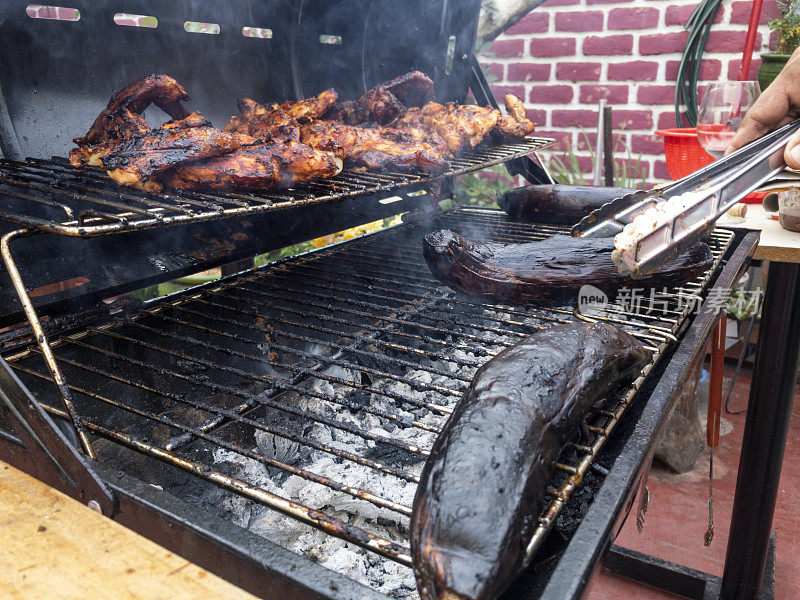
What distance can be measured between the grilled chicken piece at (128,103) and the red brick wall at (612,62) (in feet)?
14.0

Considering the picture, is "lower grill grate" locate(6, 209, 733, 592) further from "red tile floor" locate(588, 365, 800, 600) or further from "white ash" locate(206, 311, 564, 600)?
"red tile floor" locate(588, 365, 800, 600)

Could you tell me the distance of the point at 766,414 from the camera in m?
2.38

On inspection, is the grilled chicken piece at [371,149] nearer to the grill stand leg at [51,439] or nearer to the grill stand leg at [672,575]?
the grill stand leg at [51,439]

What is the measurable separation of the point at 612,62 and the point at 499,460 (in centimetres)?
510

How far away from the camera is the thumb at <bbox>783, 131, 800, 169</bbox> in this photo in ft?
5.55

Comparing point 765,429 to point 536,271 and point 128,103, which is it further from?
point 128,103

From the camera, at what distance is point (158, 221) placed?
129cm

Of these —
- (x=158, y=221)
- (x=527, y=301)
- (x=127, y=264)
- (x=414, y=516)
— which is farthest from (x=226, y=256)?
(x=414, y=516)

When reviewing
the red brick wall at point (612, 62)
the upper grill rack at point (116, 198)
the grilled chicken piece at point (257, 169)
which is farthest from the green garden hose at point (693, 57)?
the grilled chicken piece at point (257, 169)

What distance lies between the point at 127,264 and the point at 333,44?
163cm

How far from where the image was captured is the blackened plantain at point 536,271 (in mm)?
1938

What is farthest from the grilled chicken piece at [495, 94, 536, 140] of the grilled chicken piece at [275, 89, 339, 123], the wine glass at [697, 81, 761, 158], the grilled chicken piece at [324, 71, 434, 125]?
the grilled chicken piece at [275, 89, 339, 123]

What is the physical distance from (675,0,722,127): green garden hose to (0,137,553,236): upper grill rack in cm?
364

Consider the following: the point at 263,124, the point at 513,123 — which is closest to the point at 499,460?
the point at 263,124
